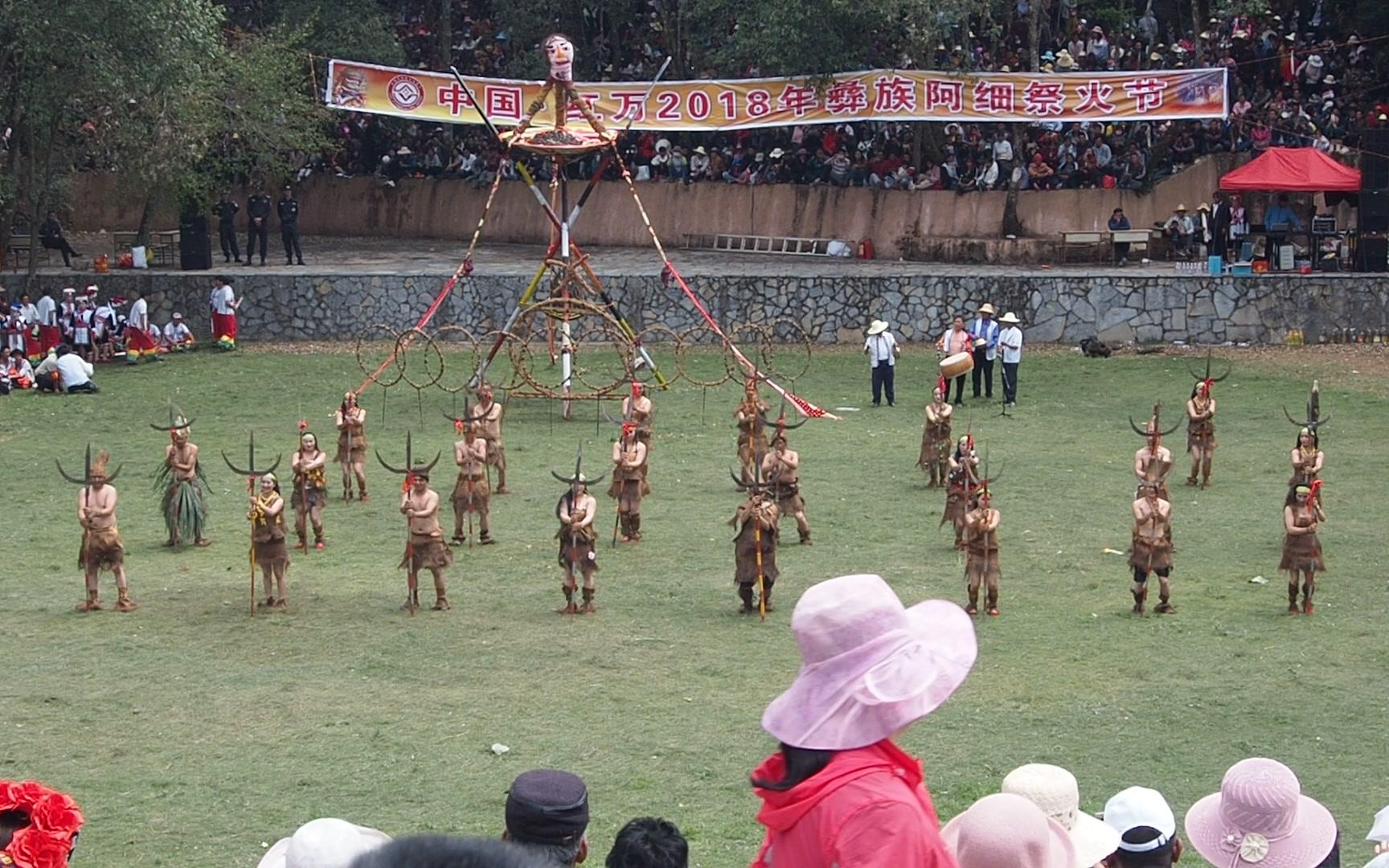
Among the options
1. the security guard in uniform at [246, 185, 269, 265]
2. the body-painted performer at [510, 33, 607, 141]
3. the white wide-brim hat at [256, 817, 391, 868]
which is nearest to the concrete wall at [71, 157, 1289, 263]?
the security guard in uniform at [246, 185, 269, 265]

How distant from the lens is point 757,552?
1644 centimetres

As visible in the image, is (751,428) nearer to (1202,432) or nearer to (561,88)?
(1202,432)

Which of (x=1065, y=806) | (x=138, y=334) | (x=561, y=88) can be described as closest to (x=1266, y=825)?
(x=1065, y=806)

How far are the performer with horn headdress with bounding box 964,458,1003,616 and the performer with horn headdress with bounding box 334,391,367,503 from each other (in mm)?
Answer: 8286

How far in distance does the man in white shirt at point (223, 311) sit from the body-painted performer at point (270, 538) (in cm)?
1737

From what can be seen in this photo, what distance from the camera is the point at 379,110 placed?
115ft

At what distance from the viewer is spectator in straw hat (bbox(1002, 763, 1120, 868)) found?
5609 mm

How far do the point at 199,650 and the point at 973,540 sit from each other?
6713 mm

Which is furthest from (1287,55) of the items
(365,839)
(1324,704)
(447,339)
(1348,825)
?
(365,839)

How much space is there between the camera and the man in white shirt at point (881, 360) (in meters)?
27.5

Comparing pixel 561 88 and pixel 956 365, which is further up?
pixel 561 88

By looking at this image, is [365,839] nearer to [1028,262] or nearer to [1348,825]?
[1348,825]

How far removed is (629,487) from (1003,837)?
49.7ft

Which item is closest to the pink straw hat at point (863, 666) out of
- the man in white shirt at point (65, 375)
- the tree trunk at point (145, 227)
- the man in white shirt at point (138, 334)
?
the man in white shirt at point (65, 375)
